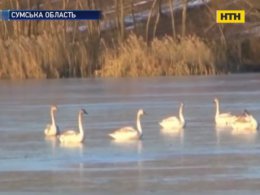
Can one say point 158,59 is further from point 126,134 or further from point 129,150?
point 129,150

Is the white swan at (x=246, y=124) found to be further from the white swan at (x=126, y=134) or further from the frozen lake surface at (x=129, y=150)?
the white swan at (x=126, y=134)

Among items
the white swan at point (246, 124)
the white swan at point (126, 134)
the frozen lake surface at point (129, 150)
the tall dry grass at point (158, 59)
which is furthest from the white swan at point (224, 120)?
the tall dry grass at point (158, 59)

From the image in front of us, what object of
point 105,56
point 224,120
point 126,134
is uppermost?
point 105,56

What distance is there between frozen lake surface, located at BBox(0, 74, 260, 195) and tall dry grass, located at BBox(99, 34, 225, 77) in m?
9.18

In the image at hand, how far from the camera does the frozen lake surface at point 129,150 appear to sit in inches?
406

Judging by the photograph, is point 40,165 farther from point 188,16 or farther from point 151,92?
point 188,16

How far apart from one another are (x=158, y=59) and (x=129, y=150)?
21.7m

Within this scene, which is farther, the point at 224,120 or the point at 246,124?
the point at 224,120

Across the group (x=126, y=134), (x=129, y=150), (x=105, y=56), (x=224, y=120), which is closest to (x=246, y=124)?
(x=224, y=120)

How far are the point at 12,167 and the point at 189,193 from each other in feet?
9.63

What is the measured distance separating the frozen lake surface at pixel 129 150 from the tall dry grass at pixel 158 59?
9.18 meters

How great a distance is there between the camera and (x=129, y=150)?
1357 centimetres

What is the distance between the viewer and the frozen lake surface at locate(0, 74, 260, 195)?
10.3 m

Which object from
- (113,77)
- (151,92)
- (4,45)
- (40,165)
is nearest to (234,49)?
(113,77)
